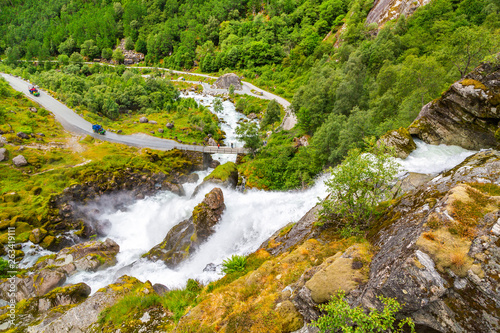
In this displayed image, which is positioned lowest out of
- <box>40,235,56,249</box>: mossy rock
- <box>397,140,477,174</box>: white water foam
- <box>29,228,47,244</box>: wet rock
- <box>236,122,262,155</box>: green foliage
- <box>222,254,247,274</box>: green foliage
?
<box>40,235,56,249</box>: mossy rock

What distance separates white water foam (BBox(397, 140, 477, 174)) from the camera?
18.1m

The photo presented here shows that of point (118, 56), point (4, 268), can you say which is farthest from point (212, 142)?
point (118, 56)

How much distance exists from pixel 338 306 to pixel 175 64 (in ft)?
415

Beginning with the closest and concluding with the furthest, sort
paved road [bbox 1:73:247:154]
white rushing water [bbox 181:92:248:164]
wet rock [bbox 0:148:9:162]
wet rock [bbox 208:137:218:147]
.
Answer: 1. wet rock [bbox 0:148:9:162]
2. paved road [bbox 1:73:247:154]
3. white rushing water [bbox 181:92:248:164]
4. wet rock [bbox 208:137:218:147]

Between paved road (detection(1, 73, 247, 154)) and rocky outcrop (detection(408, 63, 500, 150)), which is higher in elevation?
rocky outcrop (detection(408, 63, 500, 150))

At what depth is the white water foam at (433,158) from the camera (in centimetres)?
1811

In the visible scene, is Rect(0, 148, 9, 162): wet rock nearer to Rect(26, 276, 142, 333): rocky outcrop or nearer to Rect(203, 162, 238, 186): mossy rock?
Rect(203, 162, 238, 186): mossy rock

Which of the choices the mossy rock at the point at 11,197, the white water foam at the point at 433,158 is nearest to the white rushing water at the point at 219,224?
the white water foam at the point at 433,158

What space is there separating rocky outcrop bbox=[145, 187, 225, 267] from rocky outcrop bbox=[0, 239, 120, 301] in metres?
4.95

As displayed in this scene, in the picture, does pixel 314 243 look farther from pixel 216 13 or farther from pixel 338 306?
pixel 216 13

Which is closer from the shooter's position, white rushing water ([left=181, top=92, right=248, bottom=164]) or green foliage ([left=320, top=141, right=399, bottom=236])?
green foliage ([left=320, top=141, right=399, bottom=236])

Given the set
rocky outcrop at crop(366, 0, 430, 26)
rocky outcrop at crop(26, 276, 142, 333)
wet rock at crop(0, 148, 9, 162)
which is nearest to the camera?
rocky outcrop at crop(26, 276, 142, 333)

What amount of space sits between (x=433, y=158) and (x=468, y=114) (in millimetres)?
4358

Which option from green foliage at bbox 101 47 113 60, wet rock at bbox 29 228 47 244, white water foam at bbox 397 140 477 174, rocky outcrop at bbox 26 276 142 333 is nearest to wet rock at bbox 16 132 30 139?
wet rock at bbox 29 228 47 244
